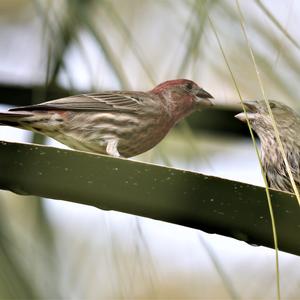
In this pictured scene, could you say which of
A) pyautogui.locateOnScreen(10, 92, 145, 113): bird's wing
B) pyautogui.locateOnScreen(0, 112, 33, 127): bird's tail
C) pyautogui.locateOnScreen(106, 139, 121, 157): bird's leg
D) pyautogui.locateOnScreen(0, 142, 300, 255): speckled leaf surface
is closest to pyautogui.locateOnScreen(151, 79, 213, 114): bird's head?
pyautogui.locateOnScreen(10, 92, 145, 113): bird's wing

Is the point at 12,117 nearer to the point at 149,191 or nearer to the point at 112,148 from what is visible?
the point at 112,148

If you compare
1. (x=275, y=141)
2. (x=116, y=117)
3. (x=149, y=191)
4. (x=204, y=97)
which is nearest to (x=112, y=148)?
(x=116, y=117)

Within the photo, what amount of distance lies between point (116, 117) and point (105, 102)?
103mm

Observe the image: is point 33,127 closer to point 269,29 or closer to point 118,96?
point 118,96

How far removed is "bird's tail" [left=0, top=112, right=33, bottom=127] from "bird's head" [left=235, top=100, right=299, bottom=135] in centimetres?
124

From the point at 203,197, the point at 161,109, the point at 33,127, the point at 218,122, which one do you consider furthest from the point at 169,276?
the point at 203,197

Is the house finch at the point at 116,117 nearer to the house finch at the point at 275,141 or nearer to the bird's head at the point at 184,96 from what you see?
the bird's head at the point at 184,96

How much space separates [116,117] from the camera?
3676 millimetres

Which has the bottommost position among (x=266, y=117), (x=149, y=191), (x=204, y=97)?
(x=149, y=191)

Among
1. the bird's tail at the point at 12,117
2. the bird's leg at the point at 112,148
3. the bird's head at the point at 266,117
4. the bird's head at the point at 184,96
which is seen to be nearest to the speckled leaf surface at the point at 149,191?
the bird's tail at the point at 12,117

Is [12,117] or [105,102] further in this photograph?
[105,102]

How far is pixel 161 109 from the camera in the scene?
378 cm

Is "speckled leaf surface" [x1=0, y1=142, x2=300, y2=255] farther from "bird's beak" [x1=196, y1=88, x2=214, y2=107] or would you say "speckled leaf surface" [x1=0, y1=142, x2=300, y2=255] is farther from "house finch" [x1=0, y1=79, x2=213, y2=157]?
"bird's beak" [x1=196, y1=88, x2=214, y2=107]

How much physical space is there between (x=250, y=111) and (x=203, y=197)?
2.46m
